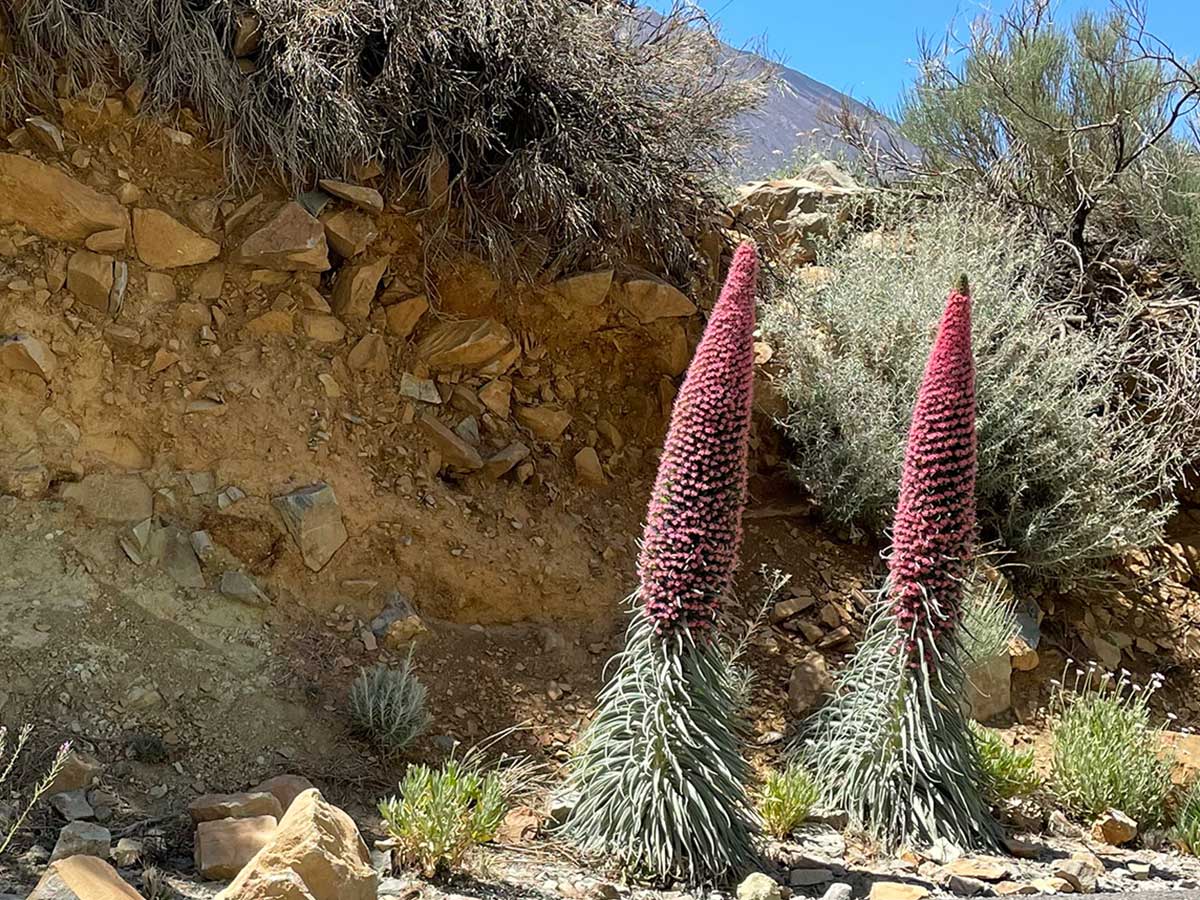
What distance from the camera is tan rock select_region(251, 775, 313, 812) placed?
3.27 m

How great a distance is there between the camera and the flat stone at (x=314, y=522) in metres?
4.13

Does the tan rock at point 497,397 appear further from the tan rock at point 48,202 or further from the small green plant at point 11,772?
the small green plant at point 11,772

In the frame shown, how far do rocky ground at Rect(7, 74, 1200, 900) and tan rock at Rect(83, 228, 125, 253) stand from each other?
0.01 meters

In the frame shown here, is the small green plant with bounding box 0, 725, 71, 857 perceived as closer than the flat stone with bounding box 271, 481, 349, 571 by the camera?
Yes

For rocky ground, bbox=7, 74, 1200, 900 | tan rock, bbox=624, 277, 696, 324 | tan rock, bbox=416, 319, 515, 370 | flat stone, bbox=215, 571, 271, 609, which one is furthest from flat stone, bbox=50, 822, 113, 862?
tan rock, bbox=624, 277, 696, 324

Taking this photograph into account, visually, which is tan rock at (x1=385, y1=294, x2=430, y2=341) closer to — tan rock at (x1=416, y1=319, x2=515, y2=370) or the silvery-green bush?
tan rock at (x1=416, y1=319, x2=515, y2=370)

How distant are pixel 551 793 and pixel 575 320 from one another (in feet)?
8.15

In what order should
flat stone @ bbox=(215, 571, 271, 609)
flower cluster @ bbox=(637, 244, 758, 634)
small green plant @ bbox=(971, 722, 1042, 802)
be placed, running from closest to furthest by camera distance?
flower cluster @ bbox=(637, 244, 758, 634), flat stone @ bbox=(215, 571, 271, 609), small green plant @ bbox=(971, 722, 1042, 802)

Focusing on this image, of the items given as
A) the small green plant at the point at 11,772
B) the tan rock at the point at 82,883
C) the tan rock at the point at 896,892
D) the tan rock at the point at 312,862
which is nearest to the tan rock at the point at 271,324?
the small green plant at the point at 11,772

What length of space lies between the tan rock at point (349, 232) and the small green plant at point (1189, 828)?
166 inches

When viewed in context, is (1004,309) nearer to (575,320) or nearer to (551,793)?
(575,320)

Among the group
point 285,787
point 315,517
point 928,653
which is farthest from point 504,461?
point 928,653

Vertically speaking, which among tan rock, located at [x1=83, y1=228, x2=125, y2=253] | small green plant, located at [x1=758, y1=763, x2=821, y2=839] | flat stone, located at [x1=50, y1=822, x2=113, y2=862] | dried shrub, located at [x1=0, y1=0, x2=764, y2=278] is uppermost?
dried shrub, located at [x1=0, y1=0, x2=764, y2=278]

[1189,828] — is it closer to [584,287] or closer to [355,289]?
[584,287]
